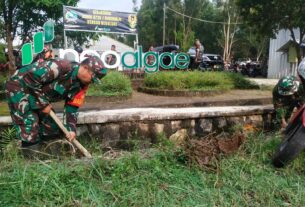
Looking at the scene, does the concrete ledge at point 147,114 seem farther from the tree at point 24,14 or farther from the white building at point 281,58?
the white building at point 281,58

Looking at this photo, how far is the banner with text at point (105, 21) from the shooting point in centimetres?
1285

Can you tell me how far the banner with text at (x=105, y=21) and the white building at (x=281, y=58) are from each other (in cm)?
1191

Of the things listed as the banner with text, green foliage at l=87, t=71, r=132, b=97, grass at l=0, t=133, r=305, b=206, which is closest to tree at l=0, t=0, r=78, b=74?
the banner with text

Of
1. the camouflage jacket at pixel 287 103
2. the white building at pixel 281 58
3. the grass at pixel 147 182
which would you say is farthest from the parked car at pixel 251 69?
the grass at pixel 147 182

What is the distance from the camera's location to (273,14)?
11.6 meters

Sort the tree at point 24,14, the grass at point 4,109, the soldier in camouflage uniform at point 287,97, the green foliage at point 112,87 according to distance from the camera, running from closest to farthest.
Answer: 1. the soldier in camouflage uniform at point 287,97
2. the grass at point 4,109
3. the green foliage at point 112,87
4. the tree at point 24,14

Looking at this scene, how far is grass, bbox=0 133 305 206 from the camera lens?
8.50 feet

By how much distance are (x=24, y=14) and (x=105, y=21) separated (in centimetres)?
339

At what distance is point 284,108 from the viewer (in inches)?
189

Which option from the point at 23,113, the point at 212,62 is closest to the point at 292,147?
the point at 23,113

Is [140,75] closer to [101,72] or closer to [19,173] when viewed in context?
[101,72]

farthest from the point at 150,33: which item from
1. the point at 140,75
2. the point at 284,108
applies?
the point at 284,108

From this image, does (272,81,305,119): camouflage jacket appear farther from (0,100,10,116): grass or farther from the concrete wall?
(0,100,10,116): grass

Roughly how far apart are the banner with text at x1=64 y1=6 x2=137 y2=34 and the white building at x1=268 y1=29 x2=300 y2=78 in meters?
11.9
